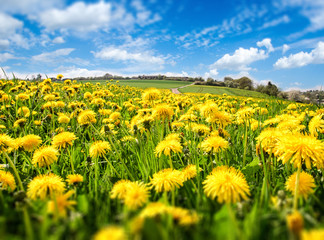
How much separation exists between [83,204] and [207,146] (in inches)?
52.6

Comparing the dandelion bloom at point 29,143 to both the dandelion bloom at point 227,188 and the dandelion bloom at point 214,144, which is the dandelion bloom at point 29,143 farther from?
the dandelion bloom at point 227,188

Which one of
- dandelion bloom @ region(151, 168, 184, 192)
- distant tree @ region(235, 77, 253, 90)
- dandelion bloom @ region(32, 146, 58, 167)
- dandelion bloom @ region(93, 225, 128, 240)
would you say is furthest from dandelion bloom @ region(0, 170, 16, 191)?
distant tree @ region(235, 77, 253, 90)

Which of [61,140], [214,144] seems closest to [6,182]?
[61,140]

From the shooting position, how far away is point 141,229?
0.54m

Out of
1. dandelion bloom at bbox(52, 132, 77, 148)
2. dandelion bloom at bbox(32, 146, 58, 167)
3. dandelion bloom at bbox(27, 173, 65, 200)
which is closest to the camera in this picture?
dandelion bloom at bbox(27, 173, 65, 200)

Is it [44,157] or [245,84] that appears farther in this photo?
[245,84]

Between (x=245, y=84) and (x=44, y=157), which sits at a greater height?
(x=245, y=84)

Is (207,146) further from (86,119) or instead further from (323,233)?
(86,119)

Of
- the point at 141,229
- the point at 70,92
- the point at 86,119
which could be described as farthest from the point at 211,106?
the point at 70,92

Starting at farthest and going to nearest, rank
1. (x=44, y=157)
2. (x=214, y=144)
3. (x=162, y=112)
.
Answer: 1. (x=162, y=112)
2. (x=214, y=144)
3. (x=44, y=157)

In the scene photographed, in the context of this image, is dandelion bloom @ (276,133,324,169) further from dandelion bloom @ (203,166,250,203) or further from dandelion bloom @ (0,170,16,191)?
dandelion bloom @ (0,170,16,191)

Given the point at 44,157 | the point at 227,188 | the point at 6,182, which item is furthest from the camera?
the point at 44,157

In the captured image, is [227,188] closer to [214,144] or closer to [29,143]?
[214,144]

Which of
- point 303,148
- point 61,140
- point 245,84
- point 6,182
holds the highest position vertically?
point 245,84
